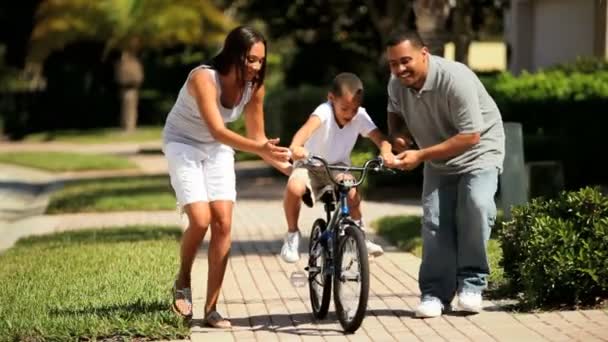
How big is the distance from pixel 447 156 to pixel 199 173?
1.42m

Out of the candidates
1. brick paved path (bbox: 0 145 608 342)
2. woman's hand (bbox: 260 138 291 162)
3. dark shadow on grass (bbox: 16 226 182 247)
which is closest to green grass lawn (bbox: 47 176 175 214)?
dark shadow on grass (bbox: 16 226 182 247)

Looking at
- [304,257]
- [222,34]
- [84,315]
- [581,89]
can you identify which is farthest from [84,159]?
[84,315]

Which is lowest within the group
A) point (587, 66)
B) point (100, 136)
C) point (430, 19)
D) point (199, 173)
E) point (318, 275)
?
point (100, 136)

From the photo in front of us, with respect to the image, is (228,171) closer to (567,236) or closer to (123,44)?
(567,236)

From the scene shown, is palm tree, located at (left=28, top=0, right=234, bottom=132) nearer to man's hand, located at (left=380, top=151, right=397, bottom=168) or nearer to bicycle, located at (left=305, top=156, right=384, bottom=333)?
bicycle, located at (left=305, top=156, right=384, bottom=333)

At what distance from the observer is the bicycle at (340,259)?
752cm

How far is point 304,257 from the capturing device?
1151cm

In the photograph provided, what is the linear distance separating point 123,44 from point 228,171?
32.5m

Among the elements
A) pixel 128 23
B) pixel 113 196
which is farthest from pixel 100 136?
pixel 113 196

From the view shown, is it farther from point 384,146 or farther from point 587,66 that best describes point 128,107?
point 384,146

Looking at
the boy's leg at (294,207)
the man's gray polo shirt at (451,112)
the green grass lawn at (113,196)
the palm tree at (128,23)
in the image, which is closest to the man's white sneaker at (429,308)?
the man's gray polo shirt at (451,112)

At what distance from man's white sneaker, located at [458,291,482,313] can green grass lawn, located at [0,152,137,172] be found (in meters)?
18.9

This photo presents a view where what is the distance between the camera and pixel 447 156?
312 inches

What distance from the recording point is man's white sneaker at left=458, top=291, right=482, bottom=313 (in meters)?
8.12
